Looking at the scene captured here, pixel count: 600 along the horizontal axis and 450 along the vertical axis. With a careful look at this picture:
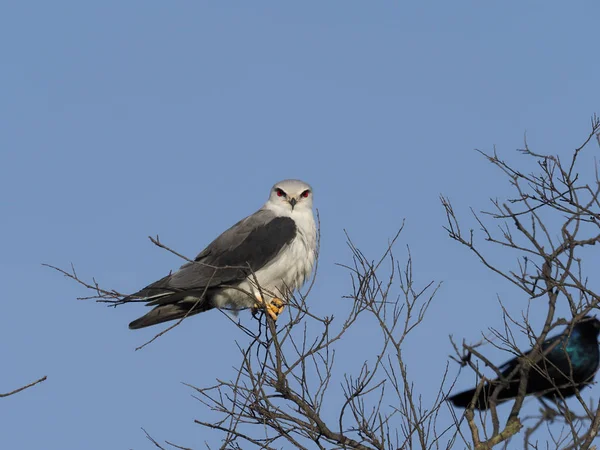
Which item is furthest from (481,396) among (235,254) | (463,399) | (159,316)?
(159,316)

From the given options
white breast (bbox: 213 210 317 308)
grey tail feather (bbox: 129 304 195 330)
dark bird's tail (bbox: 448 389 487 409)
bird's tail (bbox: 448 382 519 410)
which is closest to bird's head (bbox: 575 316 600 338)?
bird's tail (bbox: 448 382 519 410)

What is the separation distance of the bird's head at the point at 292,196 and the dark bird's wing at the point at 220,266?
0.17m

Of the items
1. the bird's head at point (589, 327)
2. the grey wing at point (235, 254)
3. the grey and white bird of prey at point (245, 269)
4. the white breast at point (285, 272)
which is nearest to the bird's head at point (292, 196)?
the grey and white bird of prey at point (245, 269)

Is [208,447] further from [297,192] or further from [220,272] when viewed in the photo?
[297,192]

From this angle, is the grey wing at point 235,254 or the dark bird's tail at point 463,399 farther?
the grey wing at point 235,254

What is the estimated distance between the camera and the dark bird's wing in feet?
22.9

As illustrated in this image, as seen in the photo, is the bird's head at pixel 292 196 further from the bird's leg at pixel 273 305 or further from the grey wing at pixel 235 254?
the bird's leg at pixel 273 305

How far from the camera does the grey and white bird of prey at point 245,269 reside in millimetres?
6980

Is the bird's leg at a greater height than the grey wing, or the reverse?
the grey wing

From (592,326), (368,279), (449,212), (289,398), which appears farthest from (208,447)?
(592,326)

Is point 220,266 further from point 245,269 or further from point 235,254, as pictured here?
point 245,269

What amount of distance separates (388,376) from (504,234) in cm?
118

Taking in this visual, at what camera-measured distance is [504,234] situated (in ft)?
18.4

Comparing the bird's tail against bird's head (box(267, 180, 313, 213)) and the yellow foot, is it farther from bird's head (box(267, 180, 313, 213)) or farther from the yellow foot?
bird's head (box(267, 180, 313, 213))
